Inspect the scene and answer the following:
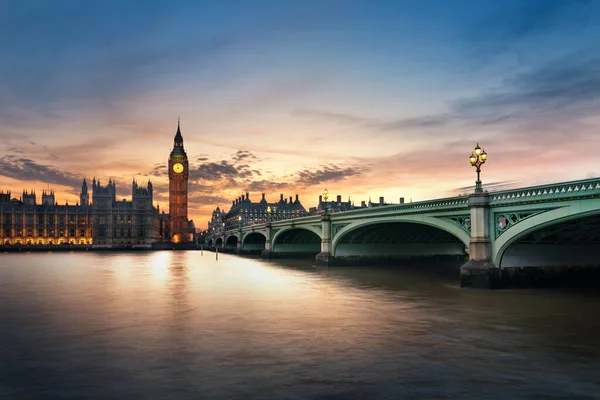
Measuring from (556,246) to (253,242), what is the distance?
325 ft

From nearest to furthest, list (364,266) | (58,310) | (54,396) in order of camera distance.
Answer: (54,396)
(58,310)
(364,266)

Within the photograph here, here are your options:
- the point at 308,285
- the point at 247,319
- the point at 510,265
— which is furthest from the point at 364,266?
the point at 247,319

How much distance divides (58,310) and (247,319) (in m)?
11.1

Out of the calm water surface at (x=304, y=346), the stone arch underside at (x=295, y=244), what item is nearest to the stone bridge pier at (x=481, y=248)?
the calm water surface at (x=304, y=346)

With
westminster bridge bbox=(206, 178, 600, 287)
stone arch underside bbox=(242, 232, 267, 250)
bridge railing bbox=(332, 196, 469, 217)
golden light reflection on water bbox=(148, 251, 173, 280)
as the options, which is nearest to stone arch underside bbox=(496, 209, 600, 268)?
westminster bridge bbox=(206, 178, 600, 287)

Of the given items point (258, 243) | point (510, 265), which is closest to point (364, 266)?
point (510, 265)

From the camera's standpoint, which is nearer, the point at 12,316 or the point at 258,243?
the point at 12,316

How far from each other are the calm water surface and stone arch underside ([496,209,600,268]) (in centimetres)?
264

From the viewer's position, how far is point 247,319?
24.3 m

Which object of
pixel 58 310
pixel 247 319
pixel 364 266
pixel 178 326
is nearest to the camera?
pixel 178 326

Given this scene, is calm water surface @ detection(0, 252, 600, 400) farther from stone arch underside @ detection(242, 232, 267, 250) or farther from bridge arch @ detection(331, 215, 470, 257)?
stone arch underside @ detection(242, 232, 267, 250)

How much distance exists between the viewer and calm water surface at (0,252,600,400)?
13094 millimetres

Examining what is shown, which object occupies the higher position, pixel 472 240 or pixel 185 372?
pixel 472 240

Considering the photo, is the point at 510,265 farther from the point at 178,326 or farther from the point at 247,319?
the point at 178,326
